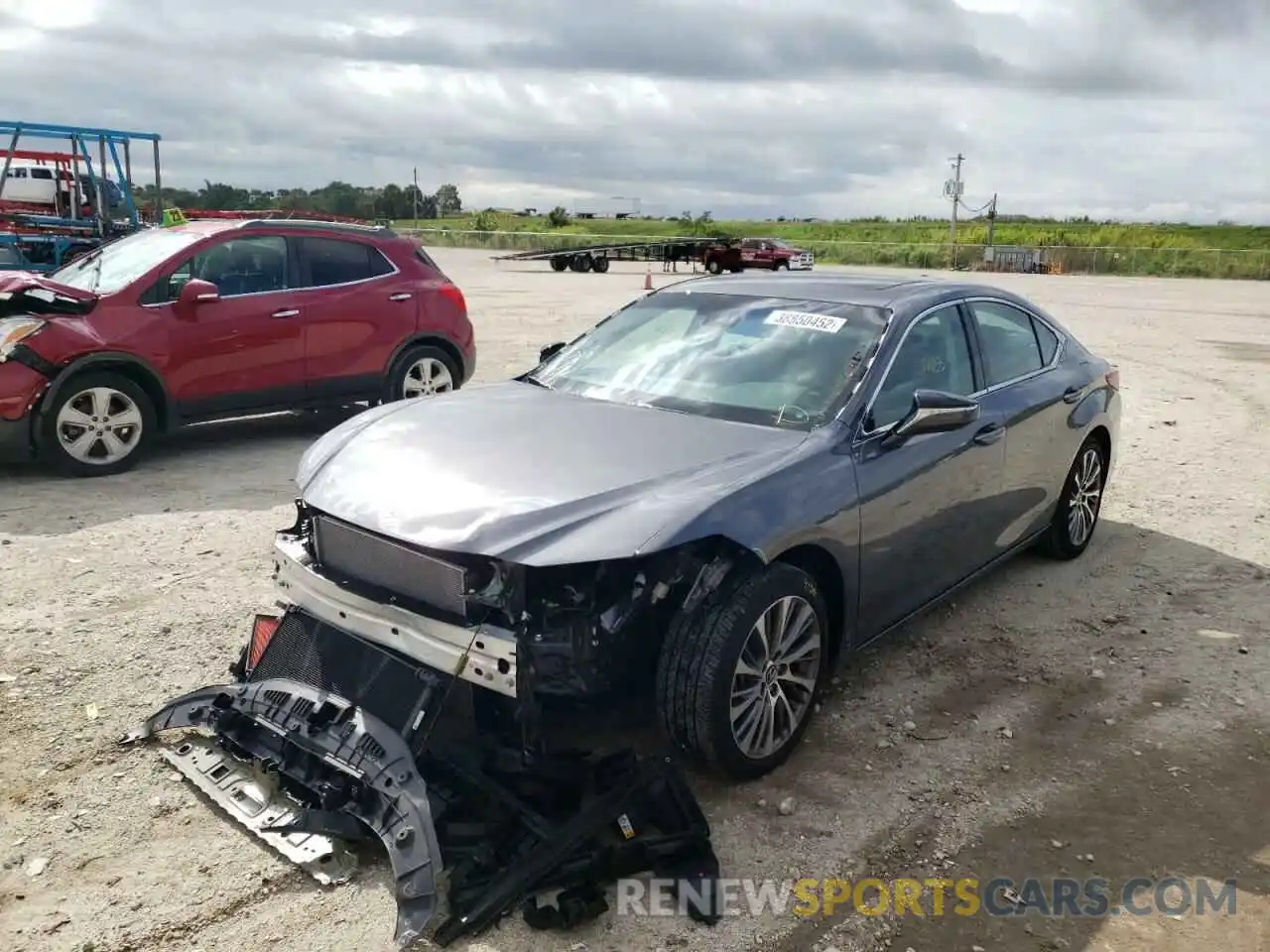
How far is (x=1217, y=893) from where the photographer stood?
10.6ft

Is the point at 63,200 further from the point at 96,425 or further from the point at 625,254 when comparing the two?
the point at 625,254

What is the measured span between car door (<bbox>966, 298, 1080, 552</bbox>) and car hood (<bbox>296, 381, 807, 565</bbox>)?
1.62 meters

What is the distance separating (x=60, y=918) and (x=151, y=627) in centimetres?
201

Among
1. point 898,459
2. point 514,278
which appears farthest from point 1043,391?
point 514,278

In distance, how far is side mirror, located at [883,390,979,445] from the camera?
13.3 ft

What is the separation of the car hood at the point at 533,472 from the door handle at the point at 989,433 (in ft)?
4.01

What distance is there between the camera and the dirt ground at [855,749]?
300cm

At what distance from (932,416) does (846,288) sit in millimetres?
1068

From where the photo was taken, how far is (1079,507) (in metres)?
6.02

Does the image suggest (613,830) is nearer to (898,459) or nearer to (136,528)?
(898,459)

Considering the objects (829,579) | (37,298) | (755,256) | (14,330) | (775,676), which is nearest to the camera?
(775,676)

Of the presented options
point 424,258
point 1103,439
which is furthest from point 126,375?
point 1103,439

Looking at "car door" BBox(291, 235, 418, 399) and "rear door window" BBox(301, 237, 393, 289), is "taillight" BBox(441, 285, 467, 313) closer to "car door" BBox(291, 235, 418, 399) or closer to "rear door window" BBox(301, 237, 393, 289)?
"car door" BBox(291, 235, 418, 399)

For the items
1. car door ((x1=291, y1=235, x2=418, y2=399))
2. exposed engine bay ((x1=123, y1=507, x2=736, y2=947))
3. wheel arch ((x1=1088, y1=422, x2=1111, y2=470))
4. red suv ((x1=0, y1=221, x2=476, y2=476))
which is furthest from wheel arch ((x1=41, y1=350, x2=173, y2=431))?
wheel arch ((x1=1088, y1=422, x2=1111, y2=470))
